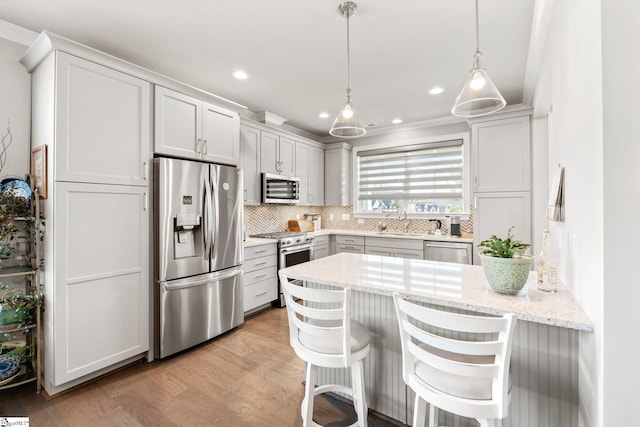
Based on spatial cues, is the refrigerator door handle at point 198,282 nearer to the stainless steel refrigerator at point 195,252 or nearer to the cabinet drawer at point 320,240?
the stainless steel refrigerator at point 195,252

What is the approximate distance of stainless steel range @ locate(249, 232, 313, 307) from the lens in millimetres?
3855

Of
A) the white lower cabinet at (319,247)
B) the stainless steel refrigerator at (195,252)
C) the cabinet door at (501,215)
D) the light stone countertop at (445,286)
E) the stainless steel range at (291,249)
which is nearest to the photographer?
the light stone countertop at (445,286)

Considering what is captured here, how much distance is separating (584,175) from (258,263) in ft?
10.3

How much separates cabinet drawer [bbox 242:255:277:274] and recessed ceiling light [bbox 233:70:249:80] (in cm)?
201

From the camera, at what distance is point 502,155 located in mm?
3439

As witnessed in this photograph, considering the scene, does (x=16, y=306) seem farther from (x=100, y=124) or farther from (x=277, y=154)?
(x=277, y=154)

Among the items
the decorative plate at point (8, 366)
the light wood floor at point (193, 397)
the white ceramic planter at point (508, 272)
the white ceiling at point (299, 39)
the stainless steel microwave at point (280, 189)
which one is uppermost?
the white ceiling at point (299, 39)

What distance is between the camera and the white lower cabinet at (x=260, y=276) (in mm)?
3439

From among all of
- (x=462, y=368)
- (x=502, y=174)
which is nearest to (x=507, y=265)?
(x=462, y=368)

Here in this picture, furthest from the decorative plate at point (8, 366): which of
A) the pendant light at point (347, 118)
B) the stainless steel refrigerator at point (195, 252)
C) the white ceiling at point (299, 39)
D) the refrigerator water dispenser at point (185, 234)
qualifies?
the pendant light at point (347, 118)

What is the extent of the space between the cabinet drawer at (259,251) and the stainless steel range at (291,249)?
0.11 meters

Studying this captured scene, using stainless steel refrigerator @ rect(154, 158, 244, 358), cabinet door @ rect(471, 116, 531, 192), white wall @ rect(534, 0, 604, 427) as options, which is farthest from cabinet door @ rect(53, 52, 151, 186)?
cabinet door @ rect(471, 116, 531, 192)

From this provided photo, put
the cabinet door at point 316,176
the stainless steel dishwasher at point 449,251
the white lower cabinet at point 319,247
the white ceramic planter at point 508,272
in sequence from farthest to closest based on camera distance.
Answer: the cabinet door at point 316,176, the white lower cabinet at point 319,247, the stainless steel dishwasher at point 449,251, the white ceramic planter at point 508,272

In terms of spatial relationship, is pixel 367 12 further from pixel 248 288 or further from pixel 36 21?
pixel 248 288
